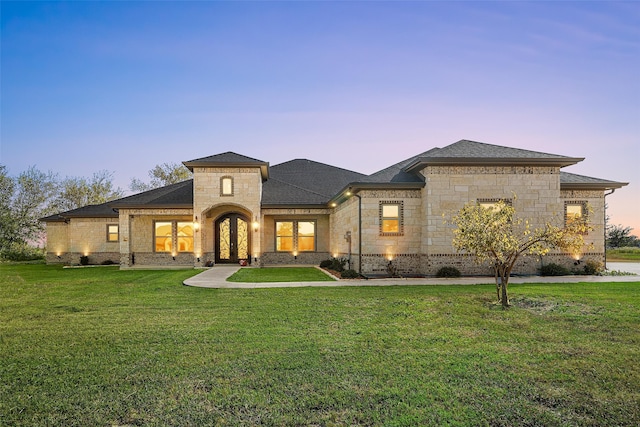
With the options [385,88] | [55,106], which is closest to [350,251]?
[385,88]

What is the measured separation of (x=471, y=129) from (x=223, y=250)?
1697 centimetres

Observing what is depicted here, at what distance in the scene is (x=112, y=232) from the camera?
23.8 m

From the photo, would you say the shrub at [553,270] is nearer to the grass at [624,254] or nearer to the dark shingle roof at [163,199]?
the grass at [624,254]

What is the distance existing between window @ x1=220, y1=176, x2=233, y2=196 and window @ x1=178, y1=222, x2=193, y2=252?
11.8 feet

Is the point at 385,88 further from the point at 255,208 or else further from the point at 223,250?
the point at 223,250

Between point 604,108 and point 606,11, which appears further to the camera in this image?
point 604,108

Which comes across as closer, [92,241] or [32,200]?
[92,241]

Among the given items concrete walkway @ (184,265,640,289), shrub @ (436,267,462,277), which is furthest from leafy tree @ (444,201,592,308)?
shrub @ (436,267,462,277)

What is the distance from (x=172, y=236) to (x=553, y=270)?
19.0 m

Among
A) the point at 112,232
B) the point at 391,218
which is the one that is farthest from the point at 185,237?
the point at 391,218

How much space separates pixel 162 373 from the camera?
4.44 m

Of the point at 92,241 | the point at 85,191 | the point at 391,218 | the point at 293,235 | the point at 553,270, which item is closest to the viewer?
the point at 553,270

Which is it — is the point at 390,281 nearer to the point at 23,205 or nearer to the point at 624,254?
the point at 624,254

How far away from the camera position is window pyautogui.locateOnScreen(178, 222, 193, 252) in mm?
21656
